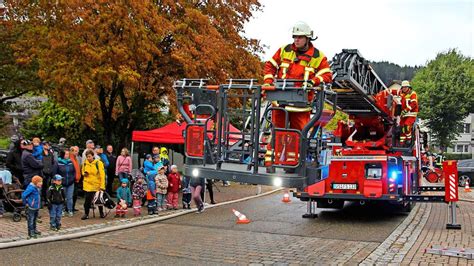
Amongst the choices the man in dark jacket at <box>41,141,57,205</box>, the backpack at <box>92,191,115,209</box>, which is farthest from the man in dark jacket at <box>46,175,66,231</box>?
the man in dark jacket at <box>41,141,57,205</box>

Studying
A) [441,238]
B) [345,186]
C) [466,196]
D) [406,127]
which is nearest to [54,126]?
[345,186]

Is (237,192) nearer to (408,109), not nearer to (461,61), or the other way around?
(408,109)

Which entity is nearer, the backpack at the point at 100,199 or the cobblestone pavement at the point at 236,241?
the cobblestone pavement at the point at 236,241

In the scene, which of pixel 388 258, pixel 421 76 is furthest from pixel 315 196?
pixel 421 76

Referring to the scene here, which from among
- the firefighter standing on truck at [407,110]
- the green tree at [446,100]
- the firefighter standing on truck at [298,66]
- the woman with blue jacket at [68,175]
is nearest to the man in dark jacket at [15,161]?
the woman with blue jacket at [68,175]

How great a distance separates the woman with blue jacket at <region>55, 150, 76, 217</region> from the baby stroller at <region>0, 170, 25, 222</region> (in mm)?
966

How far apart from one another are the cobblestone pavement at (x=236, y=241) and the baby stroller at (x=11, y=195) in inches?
93.8

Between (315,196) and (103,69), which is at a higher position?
(103,69)

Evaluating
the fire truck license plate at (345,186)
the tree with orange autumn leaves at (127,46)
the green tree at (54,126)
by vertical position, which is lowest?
the fire truck license plate at (345,186)

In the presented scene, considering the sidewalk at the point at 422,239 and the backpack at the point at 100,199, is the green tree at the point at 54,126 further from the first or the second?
the sidewalk at the point at 422,239

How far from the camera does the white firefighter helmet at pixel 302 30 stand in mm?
6797

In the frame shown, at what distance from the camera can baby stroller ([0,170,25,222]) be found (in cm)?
1158

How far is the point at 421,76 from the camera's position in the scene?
51312mm

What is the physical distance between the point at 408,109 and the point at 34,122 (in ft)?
72.5
